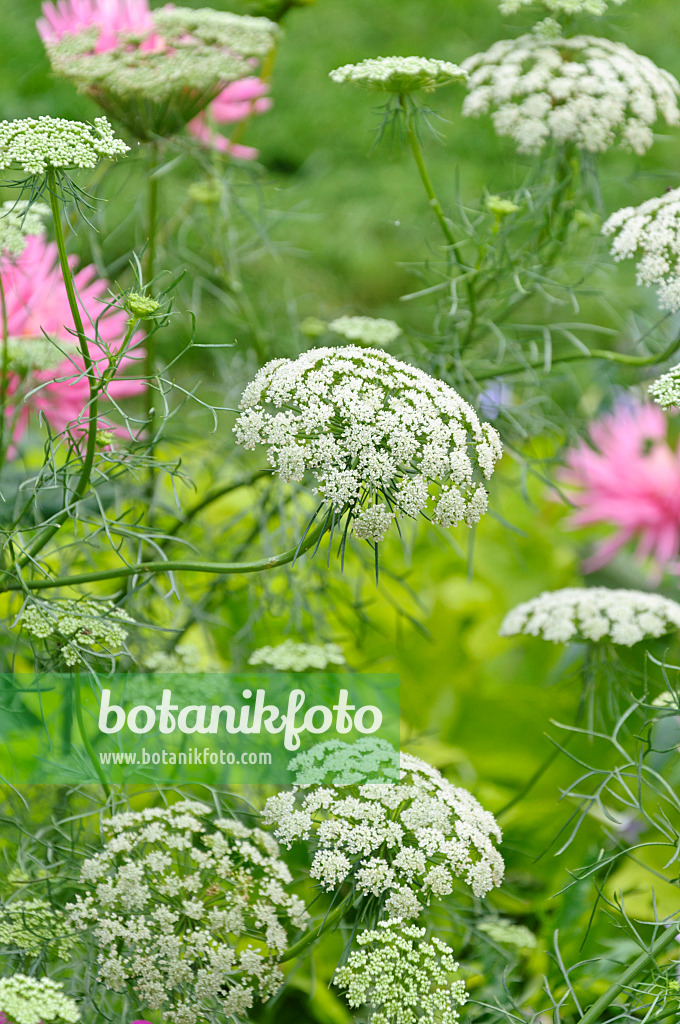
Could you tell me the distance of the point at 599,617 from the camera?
0.59 metres

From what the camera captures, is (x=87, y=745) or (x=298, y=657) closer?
(x=87, y=745)

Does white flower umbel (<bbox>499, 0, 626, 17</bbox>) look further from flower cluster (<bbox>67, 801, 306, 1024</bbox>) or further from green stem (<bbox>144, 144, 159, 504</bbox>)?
flower cluster (<bbox>67, 801, 306, 1024</bbox>)

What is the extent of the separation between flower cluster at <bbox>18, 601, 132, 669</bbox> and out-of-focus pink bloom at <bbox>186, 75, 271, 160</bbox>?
0.41m

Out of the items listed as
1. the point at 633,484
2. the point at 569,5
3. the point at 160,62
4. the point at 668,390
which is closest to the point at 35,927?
the point at 668,390

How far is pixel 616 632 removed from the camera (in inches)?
22.8

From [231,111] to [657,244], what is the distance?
0.42m

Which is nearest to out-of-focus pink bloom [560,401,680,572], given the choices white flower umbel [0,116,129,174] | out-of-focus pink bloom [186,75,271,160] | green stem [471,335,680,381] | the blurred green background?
Result: the blurred green background

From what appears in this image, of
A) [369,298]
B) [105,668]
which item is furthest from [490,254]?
[369,298]

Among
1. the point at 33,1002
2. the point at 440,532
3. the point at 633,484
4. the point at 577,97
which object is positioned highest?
the point at 577,97

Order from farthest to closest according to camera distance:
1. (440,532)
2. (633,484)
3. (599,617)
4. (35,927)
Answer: (633,484) → (440,532) → (599,617) → (35,927)

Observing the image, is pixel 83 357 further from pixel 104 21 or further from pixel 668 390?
pixel 104 21

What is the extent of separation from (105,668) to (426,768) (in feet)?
0.57

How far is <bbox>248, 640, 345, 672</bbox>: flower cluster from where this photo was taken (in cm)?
58

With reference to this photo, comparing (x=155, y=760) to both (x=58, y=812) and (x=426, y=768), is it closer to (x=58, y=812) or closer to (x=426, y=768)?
(x=58, y=812)
